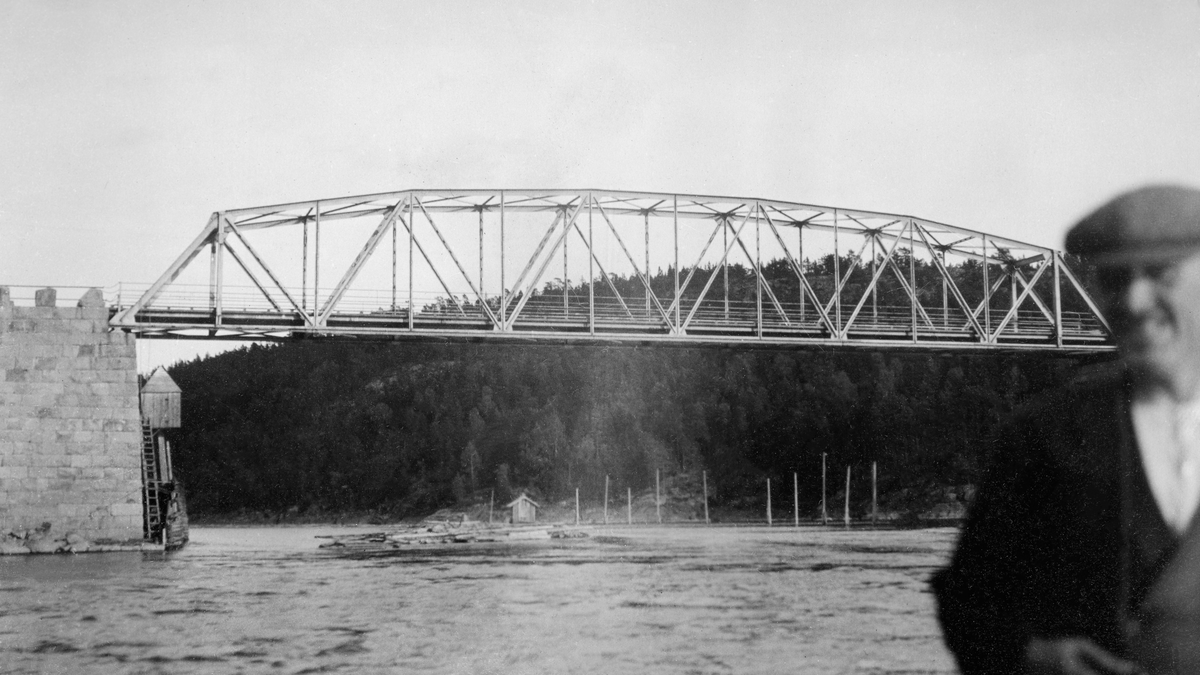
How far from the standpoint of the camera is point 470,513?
306 feet

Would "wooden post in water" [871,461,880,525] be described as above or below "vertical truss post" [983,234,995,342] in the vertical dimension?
below

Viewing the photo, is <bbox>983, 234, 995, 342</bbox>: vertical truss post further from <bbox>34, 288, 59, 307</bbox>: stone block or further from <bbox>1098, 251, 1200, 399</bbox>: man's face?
<bbox>1098, 251, 1200, 399</bbox>: man's face

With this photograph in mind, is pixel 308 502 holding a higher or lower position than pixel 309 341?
lower

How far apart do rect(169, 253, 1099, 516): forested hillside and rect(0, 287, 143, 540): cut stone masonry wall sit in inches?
1851

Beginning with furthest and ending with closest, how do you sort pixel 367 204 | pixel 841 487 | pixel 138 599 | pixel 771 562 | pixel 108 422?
pixel 841 487 < pixel 367 204 < pixel 771 562 < pixel 108 422 < pixel 138 599

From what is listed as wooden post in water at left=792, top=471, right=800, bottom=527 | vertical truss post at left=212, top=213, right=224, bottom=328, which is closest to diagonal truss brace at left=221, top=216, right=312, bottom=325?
vertical truss post at left=212, top=213, right=224, bottom=328

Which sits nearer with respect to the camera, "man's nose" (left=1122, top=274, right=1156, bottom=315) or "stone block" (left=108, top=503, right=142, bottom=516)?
"man's nose" (left=1122, top=274, right=1156, bottom=315)

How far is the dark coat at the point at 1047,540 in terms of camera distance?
1695mm

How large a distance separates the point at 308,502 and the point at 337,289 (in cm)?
6690

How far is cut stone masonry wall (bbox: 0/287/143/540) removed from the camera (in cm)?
3503

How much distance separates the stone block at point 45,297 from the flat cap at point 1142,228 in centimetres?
3956

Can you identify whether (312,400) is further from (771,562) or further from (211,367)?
(771,562)

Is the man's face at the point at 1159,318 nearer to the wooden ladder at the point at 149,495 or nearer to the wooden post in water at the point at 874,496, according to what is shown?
the wooden ladder at the point at 149,495

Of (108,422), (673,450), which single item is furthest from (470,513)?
(108,422)
